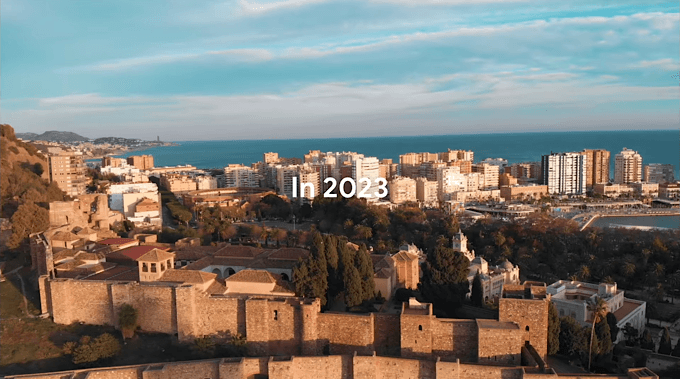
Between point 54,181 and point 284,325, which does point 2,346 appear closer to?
point 284,325

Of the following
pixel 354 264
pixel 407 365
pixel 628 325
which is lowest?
pixel 628 325

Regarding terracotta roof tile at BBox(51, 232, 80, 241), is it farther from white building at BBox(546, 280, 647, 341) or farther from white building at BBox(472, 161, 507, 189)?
white building at BBox(472, 161, 507, 189)

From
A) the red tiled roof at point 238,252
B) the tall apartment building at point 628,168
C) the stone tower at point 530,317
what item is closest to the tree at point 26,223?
the red tiled roof at point 238,252

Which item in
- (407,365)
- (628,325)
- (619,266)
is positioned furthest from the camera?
(619,266)

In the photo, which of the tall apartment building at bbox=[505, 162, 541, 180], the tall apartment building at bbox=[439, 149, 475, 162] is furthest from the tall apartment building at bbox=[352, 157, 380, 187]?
the tall apartment building at bbox=[505, 162, 541, 180]

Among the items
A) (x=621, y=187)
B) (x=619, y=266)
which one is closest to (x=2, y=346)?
(x=619, y=266)

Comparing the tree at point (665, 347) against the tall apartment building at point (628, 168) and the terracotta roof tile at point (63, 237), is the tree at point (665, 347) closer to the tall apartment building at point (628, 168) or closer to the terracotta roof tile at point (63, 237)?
the terracotta roof tile at point (63, 237)

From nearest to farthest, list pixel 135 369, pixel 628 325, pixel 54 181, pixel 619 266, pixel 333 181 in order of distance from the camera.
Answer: pixel 135 369, pixel 628 325, pixel 619 266, pixel 54 181, pixel 333 181
